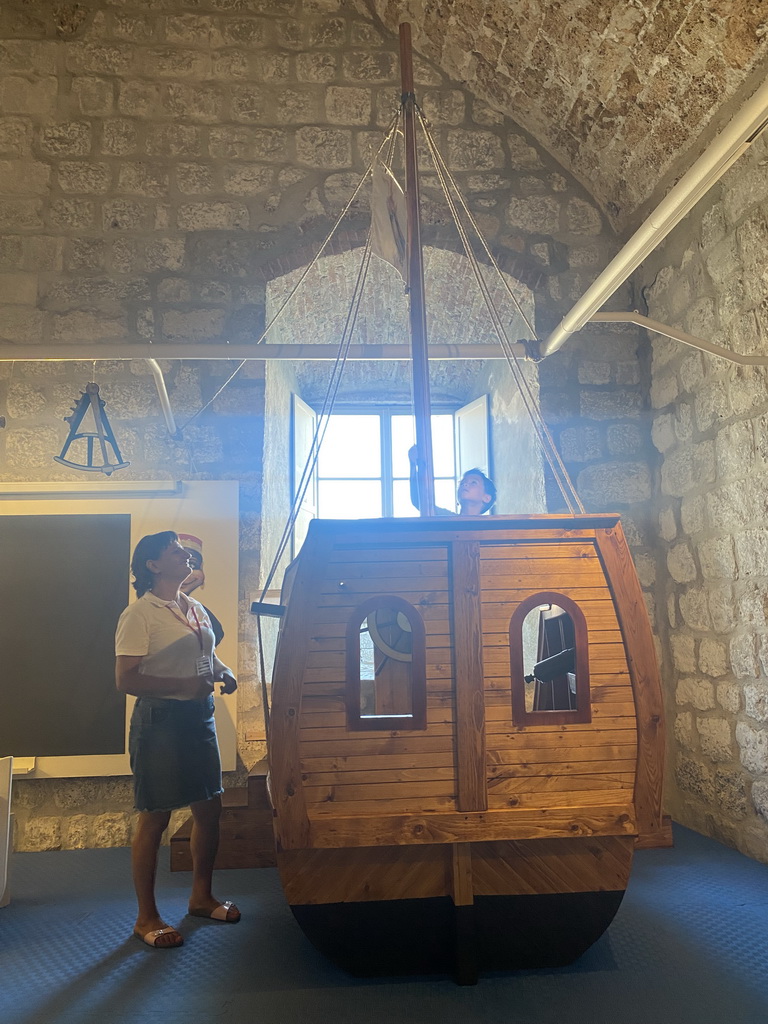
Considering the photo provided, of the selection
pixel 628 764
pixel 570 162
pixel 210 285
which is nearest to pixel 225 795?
pixel 628 764

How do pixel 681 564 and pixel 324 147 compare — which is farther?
pixel 324 147

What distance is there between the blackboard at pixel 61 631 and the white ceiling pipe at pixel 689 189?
2.51 metres

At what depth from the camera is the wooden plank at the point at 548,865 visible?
2.02m

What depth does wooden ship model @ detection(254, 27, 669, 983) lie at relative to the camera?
6.30 ft

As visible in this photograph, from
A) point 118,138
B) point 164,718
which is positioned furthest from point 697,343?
point 118,138

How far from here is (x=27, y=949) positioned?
7.97 ft

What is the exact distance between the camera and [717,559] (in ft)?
11.3

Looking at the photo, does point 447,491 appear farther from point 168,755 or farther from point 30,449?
point 168,755

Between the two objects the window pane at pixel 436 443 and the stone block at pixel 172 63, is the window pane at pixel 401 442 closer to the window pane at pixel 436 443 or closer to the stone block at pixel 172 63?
the window pane at pixel 436 443

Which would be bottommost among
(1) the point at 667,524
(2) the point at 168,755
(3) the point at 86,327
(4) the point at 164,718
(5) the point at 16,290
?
(2) the point at 168,755

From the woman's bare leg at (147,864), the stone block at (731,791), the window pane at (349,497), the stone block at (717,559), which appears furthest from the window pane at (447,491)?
the woman's bare leg at (147,864)

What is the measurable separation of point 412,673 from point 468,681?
144mm

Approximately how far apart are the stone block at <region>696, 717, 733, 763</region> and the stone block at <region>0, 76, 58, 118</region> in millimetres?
4542

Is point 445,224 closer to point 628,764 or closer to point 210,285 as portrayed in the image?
point 210,285
